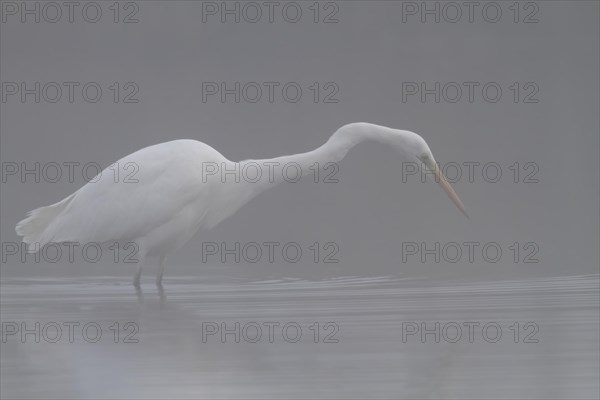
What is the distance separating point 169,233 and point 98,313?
161 centimetres

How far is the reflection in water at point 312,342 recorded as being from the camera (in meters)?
6.31

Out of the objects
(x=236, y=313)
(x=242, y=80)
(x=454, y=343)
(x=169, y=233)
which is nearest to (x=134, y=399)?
(x=454, y=343)

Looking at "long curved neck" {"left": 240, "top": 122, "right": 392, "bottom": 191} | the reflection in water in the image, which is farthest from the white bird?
the reflection in water

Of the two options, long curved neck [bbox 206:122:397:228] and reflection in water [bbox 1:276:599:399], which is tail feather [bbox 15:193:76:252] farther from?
long curved neck [bbox 206:122:397:228]

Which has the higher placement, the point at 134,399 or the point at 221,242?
the point at 134,399

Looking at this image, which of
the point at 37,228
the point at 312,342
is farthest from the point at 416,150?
the point at 312,342

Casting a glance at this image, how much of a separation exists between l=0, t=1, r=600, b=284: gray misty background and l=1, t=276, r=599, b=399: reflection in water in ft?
4.21

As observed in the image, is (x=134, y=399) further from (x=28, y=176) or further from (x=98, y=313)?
(x=28, y=176)

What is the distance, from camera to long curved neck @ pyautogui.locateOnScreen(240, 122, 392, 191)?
10492 mm

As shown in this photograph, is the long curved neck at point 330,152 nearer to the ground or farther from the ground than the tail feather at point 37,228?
farther from the ground

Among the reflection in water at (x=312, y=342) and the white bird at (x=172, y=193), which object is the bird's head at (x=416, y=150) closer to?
the white bird at (x=172, y=193)

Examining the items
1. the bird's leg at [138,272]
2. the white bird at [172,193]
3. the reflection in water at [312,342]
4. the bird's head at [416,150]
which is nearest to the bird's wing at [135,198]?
the white bird at [172,193]

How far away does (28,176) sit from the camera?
19.6 meters

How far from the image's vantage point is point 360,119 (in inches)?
948
